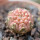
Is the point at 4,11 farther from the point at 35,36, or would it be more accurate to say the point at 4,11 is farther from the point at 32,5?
the point at 35,36

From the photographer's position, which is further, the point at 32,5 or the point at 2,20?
the point at 32,5

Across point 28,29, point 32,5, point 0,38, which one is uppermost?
point 32,5

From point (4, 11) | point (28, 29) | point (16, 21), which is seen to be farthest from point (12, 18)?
point (4, 11)

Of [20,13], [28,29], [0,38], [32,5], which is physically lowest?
[0,38]

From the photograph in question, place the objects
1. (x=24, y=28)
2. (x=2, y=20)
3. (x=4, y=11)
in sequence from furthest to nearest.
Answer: (x=4, y=11)
(x=2, y=20)
(x=24, y=28)

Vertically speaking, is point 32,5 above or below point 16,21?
above

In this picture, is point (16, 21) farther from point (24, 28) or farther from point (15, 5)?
point (15, 5)

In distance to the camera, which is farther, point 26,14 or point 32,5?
point 32,5

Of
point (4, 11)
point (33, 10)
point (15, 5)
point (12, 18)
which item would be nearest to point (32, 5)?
point (33, 10)

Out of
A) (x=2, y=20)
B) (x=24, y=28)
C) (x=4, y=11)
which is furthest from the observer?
(x=4, y=11)
